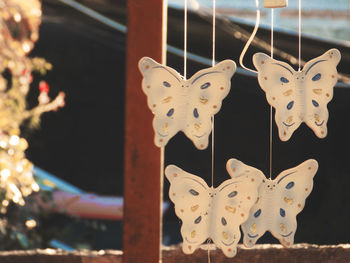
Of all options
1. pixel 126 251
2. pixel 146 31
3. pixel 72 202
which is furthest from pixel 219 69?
pixel 72 202

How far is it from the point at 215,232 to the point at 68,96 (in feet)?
7.73

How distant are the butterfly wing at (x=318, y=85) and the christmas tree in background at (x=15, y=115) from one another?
4.69 feet

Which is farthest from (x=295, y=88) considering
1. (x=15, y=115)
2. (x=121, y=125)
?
(x=121, y=125)

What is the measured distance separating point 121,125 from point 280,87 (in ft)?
7.68

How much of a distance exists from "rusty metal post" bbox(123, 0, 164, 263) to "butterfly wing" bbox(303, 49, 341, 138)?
31cm

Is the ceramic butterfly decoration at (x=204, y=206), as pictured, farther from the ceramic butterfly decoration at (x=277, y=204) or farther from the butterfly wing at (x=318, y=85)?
the butterfly wing at (x=318, y=85)

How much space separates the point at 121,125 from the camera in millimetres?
3406

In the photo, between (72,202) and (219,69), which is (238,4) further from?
(219,69)

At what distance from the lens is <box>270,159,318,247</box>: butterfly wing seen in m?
1.13

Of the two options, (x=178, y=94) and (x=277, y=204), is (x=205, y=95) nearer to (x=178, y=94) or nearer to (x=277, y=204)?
(x=178, y=94)

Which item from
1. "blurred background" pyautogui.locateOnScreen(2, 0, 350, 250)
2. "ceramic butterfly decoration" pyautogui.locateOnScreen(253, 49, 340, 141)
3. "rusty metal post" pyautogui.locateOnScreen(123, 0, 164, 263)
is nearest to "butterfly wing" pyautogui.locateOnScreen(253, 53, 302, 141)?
"ceramic butterfly decoration" pyautogui.locateOnScreen(253, 49, 340, 141)

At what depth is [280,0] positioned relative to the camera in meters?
1.18

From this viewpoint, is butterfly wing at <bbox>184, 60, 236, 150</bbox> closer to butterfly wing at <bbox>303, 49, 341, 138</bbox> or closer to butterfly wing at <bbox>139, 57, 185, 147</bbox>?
butterfly wing at <bbox>139, 57, 185, 147</bbox>

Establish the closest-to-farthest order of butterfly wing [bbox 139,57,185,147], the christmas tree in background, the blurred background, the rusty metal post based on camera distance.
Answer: butterfly wing [bbox 139,57,185,147] < the rusty metal post < the christmas tree in background < the blurred background
